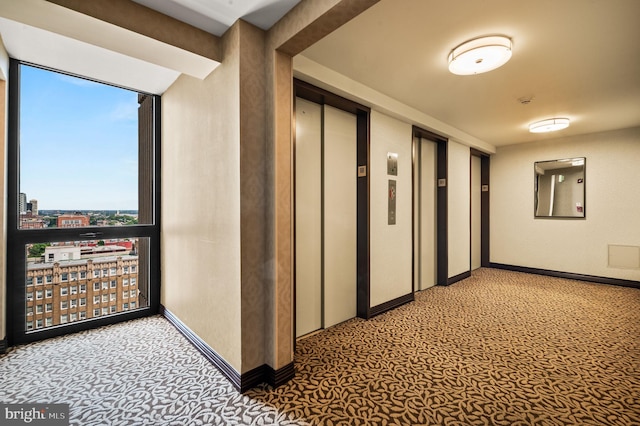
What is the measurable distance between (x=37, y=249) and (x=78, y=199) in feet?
2.10

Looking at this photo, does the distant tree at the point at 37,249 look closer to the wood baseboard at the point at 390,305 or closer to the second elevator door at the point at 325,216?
the second elevator door at the point at 325,216

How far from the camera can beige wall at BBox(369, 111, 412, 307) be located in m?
3.71

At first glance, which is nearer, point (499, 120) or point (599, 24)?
point (599, 24)

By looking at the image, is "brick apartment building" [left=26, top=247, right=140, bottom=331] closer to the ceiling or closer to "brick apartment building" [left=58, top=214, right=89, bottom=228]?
"brick apartment building" [left=58, top=214, right=89, bottom=228]

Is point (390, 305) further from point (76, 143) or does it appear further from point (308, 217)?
point (76, 143)

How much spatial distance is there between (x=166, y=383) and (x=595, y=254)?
23.9 ft

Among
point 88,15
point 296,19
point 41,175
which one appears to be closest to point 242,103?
point 296,19

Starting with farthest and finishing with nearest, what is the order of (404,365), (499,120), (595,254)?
Result: (595,254), (499,120), (404,365)

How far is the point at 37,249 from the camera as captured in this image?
300 cm

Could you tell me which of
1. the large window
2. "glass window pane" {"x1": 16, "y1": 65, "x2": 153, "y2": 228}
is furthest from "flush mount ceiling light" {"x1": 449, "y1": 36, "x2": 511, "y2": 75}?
"glass window pane" {"x1": 16, "y1": 65, "x2": 153, "y2": 228}

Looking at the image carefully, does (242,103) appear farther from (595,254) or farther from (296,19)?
(595,254)

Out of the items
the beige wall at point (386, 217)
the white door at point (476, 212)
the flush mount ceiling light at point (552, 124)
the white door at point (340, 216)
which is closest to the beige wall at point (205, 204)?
the white door at point (340, 216)

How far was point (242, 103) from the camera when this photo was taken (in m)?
2.18
